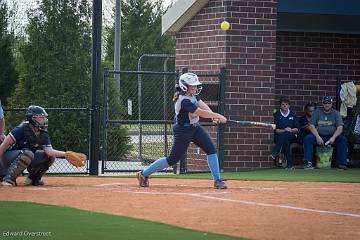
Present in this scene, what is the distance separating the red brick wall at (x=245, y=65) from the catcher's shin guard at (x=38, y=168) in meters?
5.44

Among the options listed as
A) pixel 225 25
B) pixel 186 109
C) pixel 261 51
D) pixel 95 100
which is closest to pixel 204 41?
pixel 225 25

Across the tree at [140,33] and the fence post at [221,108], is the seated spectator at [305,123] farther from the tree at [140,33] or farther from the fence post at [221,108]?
the tree at [140,33]

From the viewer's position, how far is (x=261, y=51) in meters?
20.1

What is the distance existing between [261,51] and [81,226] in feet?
35.3

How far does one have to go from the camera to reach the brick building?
1988 centimetres

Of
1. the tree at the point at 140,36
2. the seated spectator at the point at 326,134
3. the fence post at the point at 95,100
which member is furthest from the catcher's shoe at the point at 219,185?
the tree at the point at 140,36

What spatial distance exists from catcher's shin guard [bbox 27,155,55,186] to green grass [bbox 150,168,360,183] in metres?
3.55

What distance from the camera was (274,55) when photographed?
66.2 feet

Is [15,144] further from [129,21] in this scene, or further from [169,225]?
[129,21]

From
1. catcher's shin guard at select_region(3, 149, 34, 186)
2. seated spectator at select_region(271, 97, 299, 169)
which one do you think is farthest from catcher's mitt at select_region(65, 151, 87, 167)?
seated spectator at select_region(271, 97, 299, 169)

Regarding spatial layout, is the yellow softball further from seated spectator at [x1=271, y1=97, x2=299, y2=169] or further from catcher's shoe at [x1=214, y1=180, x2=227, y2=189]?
catcher's shoe at [x1=214, y1=180, x2=227, y2=189]

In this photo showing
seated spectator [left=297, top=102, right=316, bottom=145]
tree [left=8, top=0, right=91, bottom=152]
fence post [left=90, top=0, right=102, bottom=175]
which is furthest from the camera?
tree [left=8, top=0, right=91, bottom=152]

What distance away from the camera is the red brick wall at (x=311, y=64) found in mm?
21891

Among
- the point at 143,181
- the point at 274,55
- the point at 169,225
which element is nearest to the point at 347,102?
the point at 274,55
